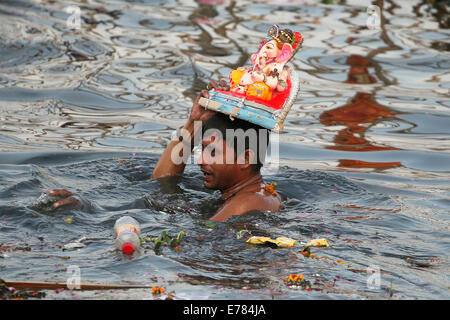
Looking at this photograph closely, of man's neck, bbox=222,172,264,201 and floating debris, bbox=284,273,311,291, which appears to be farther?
man's neck, bbox=222,172,264,201

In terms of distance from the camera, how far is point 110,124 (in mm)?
8805

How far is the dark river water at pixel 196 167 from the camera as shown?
15.0 ft

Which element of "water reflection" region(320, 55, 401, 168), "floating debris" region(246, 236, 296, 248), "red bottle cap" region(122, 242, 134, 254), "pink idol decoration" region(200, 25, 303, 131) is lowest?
"water reflection" region(320, 55, 401, 168)

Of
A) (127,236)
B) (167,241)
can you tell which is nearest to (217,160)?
(167,241)

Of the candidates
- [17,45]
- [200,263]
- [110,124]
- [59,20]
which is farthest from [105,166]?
[59,20]

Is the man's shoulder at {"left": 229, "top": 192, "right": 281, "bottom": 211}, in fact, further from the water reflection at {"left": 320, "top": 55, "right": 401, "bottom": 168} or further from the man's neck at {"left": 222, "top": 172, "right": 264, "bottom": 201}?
the water reflection at {"left": 320, "top": 55, "right": 401, "bottom": 168}

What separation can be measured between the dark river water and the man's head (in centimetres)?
35

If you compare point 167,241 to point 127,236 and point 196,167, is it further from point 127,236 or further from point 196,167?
point 196,167

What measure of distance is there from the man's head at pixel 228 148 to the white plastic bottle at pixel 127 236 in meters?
0.93

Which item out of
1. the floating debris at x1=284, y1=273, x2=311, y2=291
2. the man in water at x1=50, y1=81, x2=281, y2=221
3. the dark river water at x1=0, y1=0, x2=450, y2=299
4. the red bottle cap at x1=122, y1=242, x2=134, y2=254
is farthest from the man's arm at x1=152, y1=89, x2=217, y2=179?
the floating debris at x1=284, y1=273, x2=311, y2=291

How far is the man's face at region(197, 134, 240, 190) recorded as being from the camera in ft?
18.6

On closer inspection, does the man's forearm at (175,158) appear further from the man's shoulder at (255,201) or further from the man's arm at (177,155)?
the man's shoulder at (255,201)

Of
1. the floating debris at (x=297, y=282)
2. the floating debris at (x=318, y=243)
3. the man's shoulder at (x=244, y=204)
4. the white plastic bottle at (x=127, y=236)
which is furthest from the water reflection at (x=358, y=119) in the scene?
the floating debris at (x=297, y=282)

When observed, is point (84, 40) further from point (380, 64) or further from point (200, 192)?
point (200, 192)
